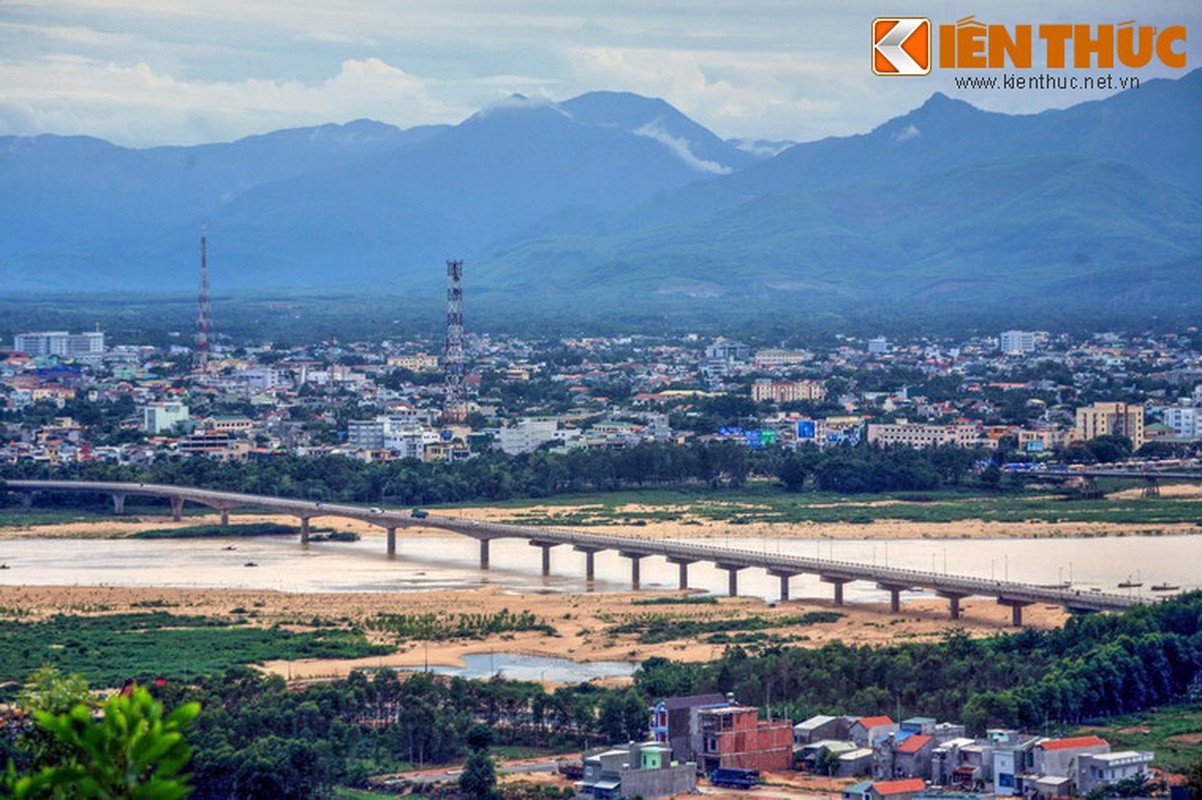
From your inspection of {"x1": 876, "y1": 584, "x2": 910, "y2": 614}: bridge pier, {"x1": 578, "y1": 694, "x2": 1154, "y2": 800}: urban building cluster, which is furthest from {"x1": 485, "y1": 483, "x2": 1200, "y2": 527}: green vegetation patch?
{"x1": 578, "y1": 694, "x2": 1154, "y2": 800}: urban building cluster

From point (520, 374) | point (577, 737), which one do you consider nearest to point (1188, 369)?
point (520, 374)

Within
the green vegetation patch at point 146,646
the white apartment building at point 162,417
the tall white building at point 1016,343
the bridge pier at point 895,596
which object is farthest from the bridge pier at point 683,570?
the tall white building at point 1016,343

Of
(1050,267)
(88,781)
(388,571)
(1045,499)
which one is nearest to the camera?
(88,781)

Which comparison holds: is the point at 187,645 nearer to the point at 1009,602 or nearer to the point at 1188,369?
the point at 1009,602

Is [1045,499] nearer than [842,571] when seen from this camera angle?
No

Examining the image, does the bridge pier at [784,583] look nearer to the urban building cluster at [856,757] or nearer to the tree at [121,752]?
the urban building cluster at [856,757]

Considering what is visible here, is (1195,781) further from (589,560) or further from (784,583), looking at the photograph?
(589,560)

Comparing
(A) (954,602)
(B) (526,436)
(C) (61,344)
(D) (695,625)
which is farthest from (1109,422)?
(C) (61,344)
